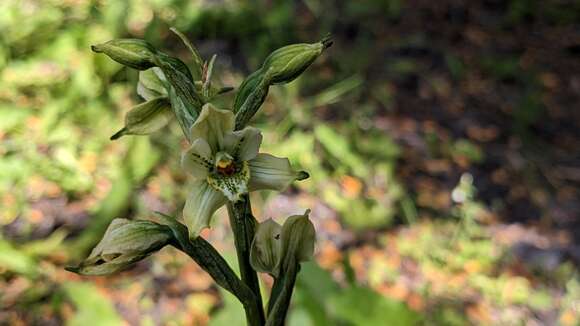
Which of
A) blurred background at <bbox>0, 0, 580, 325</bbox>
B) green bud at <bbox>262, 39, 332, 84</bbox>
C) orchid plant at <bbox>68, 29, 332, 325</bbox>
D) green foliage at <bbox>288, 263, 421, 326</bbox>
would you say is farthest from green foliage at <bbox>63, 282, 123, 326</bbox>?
green bud at <bbox>262, 39, 332, 84</bbox>

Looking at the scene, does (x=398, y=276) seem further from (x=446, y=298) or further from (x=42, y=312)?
(x=42, y=312)

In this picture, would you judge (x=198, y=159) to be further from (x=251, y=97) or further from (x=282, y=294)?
(x=282, y=294)

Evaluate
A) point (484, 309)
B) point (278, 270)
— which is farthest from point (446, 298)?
point (278, 270)

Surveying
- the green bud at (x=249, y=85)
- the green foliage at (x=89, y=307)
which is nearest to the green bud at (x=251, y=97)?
the green bud at (x=249, y=85)

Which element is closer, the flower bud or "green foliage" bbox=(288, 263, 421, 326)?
the flower bud

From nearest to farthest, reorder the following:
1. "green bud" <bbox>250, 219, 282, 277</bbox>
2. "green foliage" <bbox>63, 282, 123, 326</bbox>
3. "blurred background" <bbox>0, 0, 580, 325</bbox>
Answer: "green bud" <bbox>250, 219, 282, 277</bbox> < "green foliage" <bbox>63, 282, 123, 326</bbox> < "blurred background" <bbox>0, 0, 580, 325</bbox>

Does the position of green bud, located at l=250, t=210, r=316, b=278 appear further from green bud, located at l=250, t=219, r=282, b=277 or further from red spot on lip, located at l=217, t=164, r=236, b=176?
red spot on lip, located at l=217, t=164, r=236, b=176
